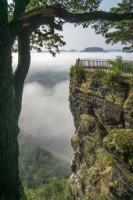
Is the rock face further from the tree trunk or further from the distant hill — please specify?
the distant hill

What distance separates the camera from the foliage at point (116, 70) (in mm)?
12790

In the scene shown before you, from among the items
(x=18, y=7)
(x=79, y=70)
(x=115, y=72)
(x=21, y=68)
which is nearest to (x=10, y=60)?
(x=21, y=68)

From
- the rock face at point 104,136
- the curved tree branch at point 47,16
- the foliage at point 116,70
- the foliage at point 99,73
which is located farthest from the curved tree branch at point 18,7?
the foliage at point 99,73

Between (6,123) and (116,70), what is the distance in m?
10.5

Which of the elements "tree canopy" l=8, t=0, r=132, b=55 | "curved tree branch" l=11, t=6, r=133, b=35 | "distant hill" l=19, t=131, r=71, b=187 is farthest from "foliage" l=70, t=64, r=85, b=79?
"distant hill" l=19, t=131, r=71, b=187

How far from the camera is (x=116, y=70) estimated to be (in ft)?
41.5

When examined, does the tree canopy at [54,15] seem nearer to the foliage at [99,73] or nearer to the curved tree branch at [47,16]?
the curved tree branch at [47,16]

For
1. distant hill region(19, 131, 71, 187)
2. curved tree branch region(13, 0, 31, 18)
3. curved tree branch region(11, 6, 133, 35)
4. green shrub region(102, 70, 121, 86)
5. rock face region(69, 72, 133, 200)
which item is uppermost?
curved tree branch region(13, 0, 31, 18)

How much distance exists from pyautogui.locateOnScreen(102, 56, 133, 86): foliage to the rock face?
0.64 metres

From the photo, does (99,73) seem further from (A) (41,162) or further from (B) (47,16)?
(A) (41,162)

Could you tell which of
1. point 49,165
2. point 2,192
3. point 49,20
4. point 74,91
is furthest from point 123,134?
point 49,165

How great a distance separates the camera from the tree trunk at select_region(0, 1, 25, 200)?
5.00m

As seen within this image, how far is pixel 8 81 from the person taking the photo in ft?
17.1

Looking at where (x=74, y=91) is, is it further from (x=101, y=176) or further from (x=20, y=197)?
(x=20, y=197)
